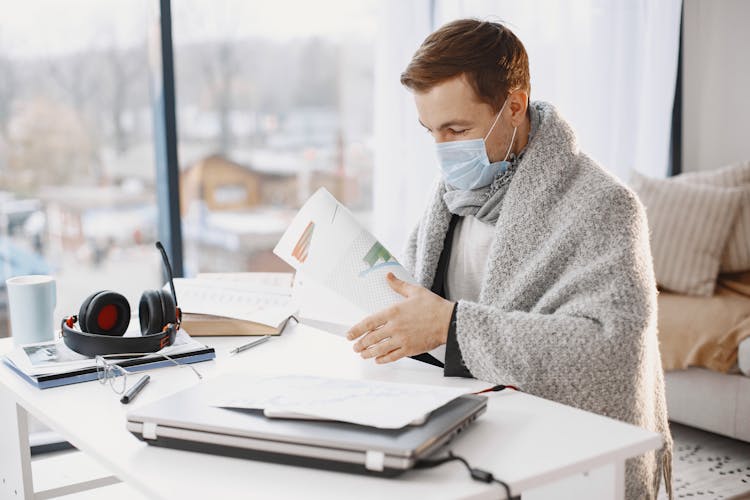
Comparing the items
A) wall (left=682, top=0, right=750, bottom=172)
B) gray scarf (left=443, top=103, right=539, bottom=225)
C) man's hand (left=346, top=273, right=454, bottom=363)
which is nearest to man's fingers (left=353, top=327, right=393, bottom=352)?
man's hand (left=346, top=273, right=454, bottom=363)

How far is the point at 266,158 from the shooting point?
3.08 metres

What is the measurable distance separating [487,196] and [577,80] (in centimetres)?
188

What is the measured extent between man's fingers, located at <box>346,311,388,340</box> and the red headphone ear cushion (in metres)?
0.39

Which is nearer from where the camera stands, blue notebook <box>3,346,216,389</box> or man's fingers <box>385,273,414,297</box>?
blue notebook <box>3,346,216,389</box>

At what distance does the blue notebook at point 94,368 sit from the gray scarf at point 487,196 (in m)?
0.53

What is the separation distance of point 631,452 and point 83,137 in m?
2.12

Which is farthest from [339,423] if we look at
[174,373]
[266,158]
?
[266,158]

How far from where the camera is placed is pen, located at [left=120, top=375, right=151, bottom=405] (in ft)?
3.81

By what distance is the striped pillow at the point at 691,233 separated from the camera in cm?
280

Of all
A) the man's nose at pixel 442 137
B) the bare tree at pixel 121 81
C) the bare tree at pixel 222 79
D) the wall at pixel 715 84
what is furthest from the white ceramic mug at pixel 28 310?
the wall at pixel 715 84

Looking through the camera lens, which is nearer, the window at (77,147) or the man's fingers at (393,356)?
the man's fingers at (393,356)

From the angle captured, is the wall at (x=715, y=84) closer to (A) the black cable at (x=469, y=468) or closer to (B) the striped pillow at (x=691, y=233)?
(B) the striped pillow at (x=691, y=233)

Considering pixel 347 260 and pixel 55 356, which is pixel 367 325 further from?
pixel 55 356

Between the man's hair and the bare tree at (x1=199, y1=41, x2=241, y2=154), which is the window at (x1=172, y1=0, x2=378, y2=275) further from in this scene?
the man's hair
